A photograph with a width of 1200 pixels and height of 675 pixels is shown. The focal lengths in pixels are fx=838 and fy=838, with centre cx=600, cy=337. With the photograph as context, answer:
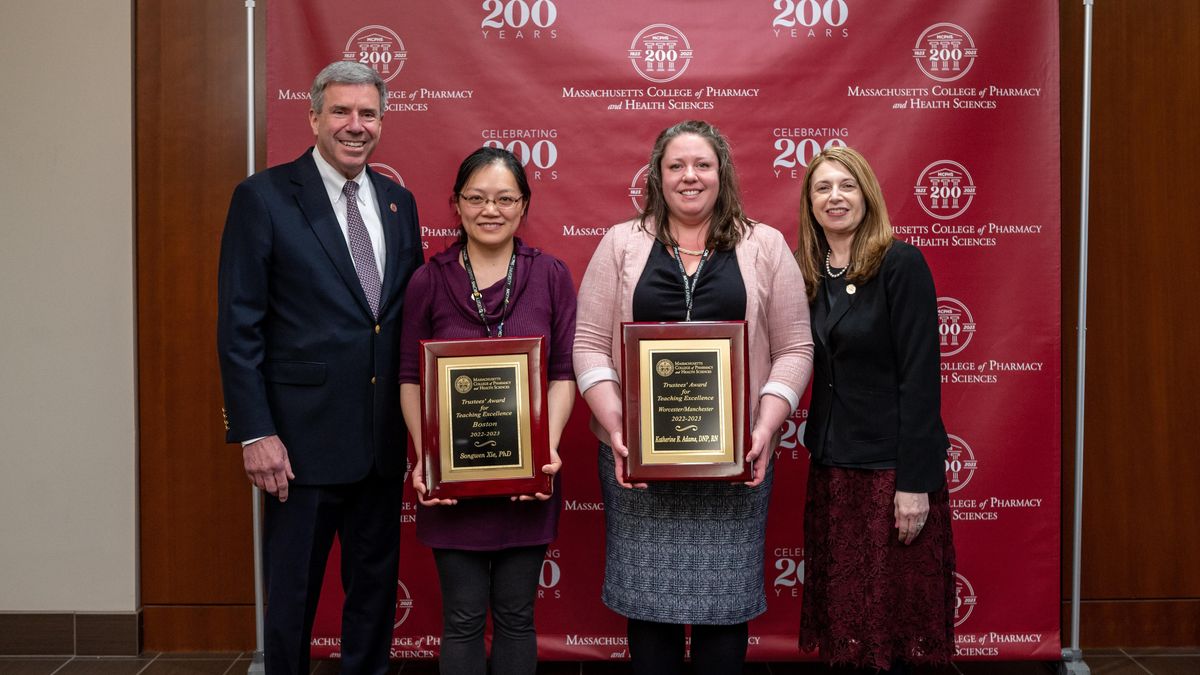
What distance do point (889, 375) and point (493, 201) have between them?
97cm

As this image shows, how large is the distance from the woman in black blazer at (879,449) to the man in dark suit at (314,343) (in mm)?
1042

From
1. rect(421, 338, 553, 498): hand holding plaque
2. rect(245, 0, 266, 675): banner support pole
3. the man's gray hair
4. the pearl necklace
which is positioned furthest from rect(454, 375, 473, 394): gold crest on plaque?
rect(245, 0, 266, 675): banner support pole

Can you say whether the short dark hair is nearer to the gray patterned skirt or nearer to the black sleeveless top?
the black sleeveless top

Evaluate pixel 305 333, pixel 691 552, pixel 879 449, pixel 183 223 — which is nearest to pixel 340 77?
pixel 305 333

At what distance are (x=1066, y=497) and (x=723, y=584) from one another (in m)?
1.55

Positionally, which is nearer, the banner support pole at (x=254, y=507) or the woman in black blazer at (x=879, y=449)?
the woman in black blazer at (x=879, y=449)

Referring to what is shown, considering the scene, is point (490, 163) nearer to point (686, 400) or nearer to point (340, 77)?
point (340, 77)

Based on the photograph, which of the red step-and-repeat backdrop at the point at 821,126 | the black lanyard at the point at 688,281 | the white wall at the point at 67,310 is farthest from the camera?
the white wall at the point at 67,310

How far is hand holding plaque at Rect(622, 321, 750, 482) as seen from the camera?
1765mm

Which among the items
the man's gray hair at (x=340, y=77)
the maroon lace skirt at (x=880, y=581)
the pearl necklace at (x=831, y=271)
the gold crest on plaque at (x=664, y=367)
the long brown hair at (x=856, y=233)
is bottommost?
the maroon lace skirt at (x=880, y=581)

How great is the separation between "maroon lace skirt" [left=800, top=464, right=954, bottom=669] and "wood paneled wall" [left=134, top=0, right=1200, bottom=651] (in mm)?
1167

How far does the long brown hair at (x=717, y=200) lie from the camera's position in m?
1.90

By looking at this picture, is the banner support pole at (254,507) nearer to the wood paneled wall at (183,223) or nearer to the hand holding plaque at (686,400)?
the wood paneled wall at (183,223)

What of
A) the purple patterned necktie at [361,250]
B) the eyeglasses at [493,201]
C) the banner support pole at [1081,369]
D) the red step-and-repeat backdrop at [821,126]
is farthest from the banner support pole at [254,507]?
the banner support pole at [1081,369]
